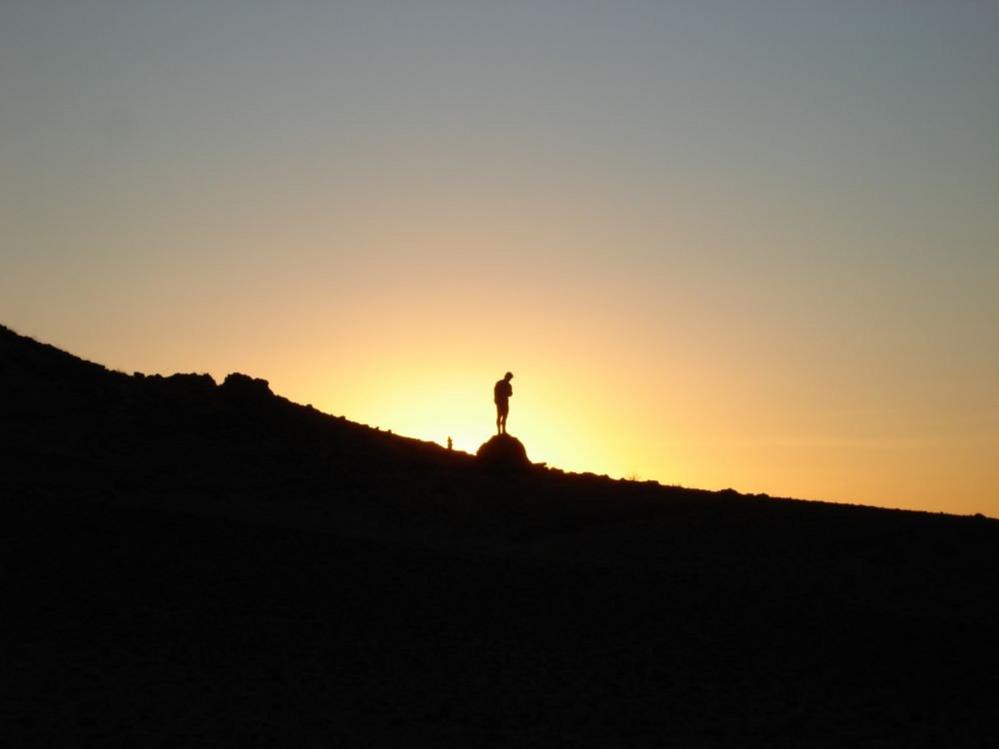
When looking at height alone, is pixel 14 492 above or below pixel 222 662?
above

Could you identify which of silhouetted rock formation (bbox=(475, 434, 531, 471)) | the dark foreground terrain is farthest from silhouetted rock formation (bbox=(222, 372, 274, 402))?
silhouetted rock formation (bbox=(475, 434, 531, 471))

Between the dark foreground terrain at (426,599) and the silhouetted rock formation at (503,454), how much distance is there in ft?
0.90

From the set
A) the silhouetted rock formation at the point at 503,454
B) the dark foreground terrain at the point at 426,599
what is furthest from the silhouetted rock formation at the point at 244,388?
the silhouetted rock formation at the point at 503,454

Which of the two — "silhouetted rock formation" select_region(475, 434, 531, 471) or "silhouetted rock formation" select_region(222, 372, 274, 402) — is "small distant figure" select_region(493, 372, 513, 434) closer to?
"silhouetted rock formation" select_region(475, 434, 531, 471)

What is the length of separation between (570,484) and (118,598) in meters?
15.3

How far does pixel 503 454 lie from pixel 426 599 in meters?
13.1

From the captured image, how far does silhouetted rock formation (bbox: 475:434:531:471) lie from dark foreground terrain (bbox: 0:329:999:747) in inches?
10.8

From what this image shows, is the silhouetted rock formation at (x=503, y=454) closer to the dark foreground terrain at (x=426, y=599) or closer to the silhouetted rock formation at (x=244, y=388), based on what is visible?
the dark foreground terrain at (x=426, y=599)

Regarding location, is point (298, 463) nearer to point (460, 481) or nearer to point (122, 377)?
point (460, 481)

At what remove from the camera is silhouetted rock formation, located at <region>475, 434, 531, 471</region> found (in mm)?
32844

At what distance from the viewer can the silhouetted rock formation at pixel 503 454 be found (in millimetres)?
32844

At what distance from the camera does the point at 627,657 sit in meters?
17.4

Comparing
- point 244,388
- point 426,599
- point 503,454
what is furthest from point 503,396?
point 426,599

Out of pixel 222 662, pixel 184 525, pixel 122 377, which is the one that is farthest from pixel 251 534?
pixel 122 377
